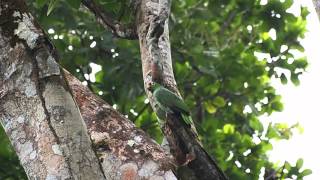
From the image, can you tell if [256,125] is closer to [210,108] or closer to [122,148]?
[210,108]

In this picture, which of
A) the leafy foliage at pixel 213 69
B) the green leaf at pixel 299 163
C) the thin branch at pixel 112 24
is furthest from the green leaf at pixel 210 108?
the thin branch at pixel 112 24

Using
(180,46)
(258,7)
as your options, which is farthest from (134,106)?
(258,7)

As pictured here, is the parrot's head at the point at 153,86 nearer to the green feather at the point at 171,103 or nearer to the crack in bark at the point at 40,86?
the green feather at the point at 171,103

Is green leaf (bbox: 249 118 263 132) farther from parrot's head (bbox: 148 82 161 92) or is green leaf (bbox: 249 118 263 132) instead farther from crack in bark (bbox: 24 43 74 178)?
crack in bark (bbox: 24 43 74 178)

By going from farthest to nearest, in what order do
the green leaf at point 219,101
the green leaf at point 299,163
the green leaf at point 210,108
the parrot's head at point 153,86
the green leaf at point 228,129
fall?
1. the green leaf at point 210,108
2. the green leaf at point 219,101
3. the green leaf at point 228,129
4. the green leaf at point 299,163
5. the parrot's head at point 153,86

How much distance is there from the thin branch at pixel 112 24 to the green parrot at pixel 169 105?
46 cm

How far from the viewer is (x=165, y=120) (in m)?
1.91

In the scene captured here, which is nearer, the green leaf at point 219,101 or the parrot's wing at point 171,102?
the parrot's wing at point 171,102

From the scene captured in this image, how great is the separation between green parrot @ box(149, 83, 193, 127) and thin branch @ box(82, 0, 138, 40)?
0.46 meters

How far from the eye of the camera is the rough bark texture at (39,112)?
1.47 m

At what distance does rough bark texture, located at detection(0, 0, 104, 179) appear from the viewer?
1.47 m

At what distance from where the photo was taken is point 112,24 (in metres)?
2.39

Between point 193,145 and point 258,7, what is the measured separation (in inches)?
95.1

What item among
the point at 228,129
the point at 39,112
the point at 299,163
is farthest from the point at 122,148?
the point at 228,129
